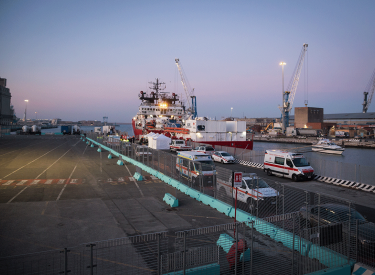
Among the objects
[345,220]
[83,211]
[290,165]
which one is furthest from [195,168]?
[290,165]

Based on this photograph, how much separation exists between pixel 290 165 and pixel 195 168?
416 inches

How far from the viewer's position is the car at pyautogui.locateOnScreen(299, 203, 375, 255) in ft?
24.6

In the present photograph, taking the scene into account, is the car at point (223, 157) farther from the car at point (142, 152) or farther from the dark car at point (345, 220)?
the dark car at point (345, 220)

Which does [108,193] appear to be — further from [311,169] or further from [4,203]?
[311,169]

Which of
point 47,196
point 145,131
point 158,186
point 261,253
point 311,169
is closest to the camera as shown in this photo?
point 261,253

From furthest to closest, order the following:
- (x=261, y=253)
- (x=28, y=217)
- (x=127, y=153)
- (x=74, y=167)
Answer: (x=127, y=153), (x=74, y=167), (x=28, y=217), (x=261, y=253)

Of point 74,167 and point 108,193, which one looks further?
point 74,167

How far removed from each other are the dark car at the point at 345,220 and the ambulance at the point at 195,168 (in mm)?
5198

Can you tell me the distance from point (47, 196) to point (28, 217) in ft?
12.7

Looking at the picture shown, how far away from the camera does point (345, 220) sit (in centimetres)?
843

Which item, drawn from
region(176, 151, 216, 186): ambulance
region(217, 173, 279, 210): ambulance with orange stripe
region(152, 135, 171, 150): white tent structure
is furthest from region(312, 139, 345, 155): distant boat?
region(217, 173, 279, 210): ambulance with orange stripe

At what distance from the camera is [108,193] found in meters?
16.4

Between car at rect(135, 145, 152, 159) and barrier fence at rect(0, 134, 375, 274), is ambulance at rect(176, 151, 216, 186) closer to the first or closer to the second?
barrier fence at rect(0, 134, 375, 274)

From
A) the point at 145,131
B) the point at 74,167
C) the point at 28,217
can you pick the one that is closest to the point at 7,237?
the point at 28,217
